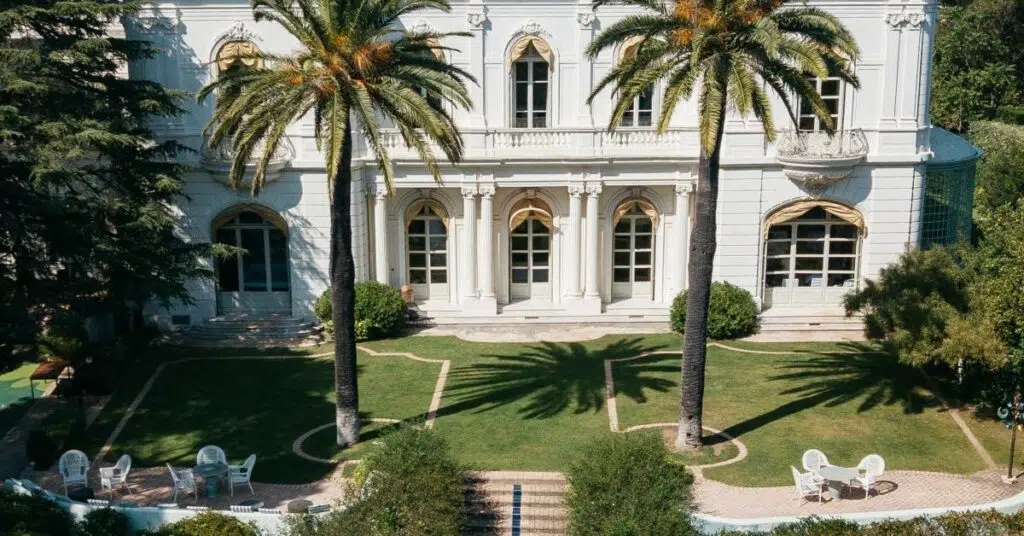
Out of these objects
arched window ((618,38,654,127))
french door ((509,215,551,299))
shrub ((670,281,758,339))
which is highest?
arched window ((618,38,654,127))

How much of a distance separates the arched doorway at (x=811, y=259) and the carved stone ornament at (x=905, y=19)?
6547 millimetres

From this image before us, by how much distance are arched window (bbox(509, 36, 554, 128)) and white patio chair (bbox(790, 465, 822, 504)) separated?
55.8ft

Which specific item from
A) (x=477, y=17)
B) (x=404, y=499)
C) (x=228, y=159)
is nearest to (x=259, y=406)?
(x=404, y=499)

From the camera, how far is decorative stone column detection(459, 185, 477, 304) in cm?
3791

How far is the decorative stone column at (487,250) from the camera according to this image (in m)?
37.9

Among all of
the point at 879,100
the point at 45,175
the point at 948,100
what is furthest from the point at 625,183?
the point at 948,100

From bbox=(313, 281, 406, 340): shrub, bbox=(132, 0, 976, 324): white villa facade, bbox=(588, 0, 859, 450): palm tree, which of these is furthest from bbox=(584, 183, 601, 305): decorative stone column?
bbox=(588, 0, 859, 450): palm tree

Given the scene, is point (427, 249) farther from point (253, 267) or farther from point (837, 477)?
point (837, 477)

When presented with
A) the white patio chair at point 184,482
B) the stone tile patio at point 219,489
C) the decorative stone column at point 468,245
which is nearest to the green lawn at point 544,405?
the stone tile patio at point 219,489

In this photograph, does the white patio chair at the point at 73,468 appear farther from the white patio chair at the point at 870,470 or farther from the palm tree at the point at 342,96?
the white patio chair at the point at 870,470

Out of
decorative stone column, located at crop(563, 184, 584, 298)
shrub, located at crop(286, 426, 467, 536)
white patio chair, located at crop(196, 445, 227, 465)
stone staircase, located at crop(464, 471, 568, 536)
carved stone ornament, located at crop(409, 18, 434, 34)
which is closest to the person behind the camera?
shrub, located at crop(286, 426, 467, 536)

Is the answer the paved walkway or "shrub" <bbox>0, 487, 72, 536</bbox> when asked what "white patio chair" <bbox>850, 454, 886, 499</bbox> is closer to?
the paved walkway

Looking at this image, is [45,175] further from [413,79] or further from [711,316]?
[711,316]

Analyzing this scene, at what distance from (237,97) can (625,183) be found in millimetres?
15494
